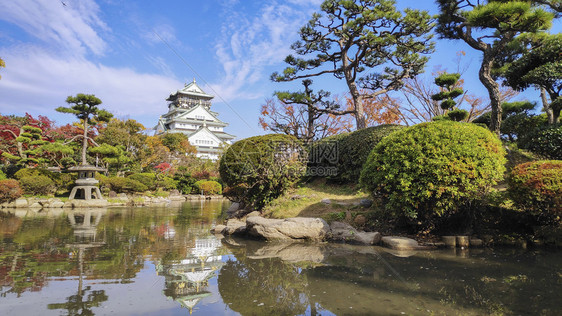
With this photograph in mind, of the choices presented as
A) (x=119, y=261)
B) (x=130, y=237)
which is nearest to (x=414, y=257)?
(x=119, y=261)

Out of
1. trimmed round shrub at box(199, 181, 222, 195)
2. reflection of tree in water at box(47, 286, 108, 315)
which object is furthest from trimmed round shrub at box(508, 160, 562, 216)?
trimmed round shrub at box(199, 181, 222, 195)

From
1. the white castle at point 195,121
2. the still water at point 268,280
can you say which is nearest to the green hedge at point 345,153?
the still water at point 268,280

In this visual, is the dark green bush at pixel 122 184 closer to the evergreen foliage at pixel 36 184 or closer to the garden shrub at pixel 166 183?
the evergreen foliage at pixel 36 184

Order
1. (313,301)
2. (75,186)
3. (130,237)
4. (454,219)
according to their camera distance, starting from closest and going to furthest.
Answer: (313,301), (454,219), (130,237), (75,186)

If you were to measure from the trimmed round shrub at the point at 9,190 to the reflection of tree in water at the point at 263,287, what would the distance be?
1413 cm

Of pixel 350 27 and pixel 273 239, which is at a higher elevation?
pixel 350 27

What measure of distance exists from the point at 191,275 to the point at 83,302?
114cm

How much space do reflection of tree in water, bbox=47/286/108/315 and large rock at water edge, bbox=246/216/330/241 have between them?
10.5 ft

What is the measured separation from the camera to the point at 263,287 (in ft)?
10.2

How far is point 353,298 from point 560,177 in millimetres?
3965

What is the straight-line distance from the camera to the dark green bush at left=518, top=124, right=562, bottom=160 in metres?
6.98

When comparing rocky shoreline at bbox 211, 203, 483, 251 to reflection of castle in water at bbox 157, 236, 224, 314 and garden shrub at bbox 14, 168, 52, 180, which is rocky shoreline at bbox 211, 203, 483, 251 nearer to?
reflection of castle in water at bbox 157, 236, 224, 314

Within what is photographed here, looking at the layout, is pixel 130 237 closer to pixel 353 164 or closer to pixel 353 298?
pixel 353 298

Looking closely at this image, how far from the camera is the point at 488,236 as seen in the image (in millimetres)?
5141
